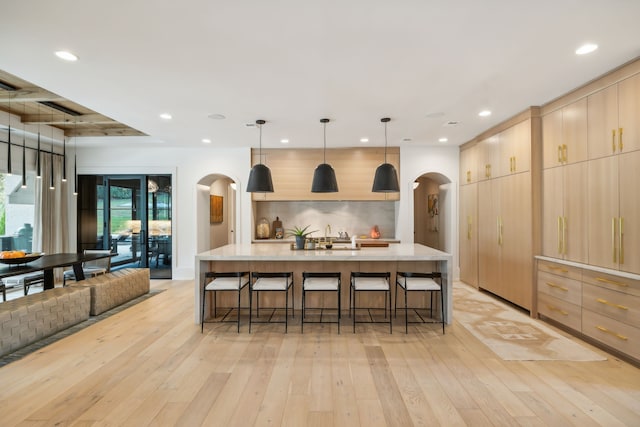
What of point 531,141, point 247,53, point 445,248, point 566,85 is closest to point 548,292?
point 531,141

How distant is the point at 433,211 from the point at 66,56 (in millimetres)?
6809

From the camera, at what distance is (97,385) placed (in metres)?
2.68

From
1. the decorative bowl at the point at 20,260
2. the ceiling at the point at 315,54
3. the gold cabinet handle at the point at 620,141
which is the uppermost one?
the ceiling at the point at 315,54

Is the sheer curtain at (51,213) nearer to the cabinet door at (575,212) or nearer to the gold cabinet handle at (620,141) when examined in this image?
the cabinet door at (575,212)

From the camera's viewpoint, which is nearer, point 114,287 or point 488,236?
point 114,287

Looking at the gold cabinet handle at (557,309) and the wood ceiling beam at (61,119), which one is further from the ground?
the wood ceiling beam at (61,119)

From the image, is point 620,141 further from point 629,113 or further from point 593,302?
point 593,302

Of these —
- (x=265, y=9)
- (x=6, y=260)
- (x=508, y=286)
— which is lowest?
(x=508, y=286)

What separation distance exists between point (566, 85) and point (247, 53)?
3.25 metres

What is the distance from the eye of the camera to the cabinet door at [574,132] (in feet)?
11.9

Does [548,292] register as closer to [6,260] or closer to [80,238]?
[6,260]

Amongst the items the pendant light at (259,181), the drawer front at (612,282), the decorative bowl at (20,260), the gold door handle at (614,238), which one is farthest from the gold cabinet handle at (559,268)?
the decorative bowl at (20,260)

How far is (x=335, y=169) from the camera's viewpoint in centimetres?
671

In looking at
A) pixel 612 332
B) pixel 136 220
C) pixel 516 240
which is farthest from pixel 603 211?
pixel 136 220
